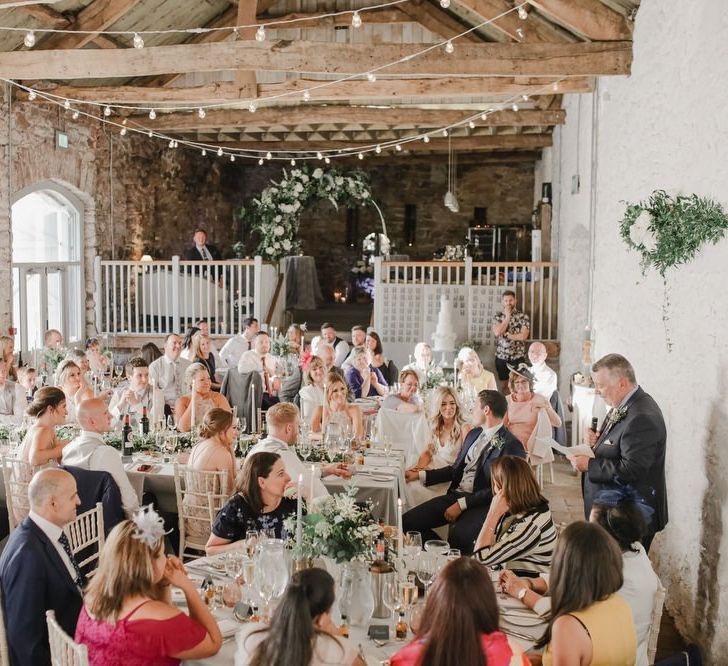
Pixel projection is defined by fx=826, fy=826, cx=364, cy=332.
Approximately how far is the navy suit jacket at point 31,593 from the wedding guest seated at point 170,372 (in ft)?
14.9

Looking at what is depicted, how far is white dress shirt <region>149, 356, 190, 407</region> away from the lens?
7723 millimetres

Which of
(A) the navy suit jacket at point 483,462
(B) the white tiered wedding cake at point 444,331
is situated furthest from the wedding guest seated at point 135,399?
(B) the white tiered wedding cake at point 444,331

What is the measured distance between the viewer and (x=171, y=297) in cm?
1187

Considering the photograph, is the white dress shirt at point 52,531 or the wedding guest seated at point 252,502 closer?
the white dress shirt at point 52,531

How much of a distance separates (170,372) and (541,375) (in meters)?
3.59

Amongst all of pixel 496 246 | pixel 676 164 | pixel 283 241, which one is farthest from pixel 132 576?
pixel 496 246

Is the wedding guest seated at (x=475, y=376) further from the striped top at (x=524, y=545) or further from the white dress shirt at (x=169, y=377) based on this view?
the striped top at (x=524, y=545)

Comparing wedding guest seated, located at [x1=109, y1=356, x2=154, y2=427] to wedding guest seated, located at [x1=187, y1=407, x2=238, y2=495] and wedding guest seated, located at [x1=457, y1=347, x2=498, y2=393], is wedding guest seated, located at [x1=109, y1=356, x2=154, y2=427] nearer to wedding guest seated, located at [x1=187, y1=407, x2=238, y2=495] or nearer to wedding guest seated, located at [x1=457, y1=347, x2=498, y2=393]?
wedding guest seated, located at [x1=187, y1=407, x2=238, y2=495]

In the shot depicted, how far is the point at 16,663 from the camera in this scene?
3.11 metres

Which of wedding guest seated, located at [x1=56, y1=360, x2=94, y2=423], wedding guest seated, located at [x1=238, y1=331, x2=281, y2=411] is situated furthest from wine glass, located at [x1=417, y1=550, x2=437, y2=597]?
wedding guest seated, located at [x1=238, y1=331, x2=281, y2=411]

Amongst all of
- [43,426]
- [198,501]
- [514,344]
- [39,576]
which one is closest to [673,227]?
[198,501]

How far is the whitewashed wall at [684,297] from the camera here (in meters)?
4.24

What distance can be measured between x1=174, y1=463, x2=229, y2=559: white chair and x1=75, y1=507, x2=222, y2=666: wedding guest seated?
1983 millimetres

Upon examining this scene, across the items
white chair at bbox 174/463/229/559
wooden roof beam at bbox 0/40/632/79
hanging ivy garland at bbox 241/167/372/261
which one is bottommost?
white chair at bbox 174/463/229/559
